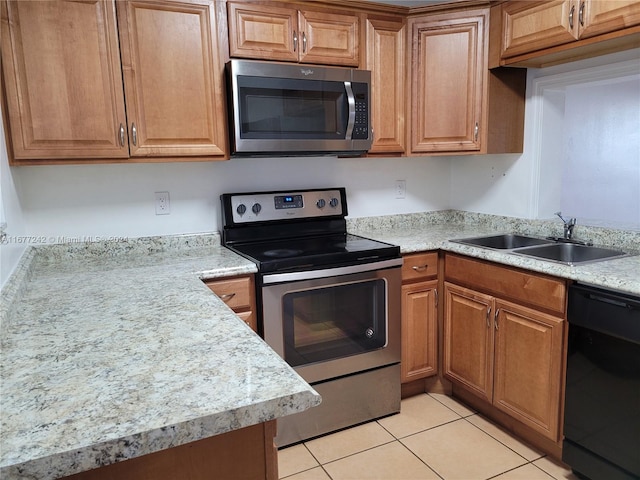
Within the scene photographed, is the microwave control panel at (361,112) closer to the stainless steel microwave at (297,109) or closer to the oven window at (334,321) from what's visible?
the stainless steel microwave at (297,109)

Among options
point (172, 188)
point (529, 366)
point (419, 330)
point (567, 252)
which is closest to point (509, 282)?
point (529, 366)

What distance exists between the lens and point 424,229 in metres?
2.93

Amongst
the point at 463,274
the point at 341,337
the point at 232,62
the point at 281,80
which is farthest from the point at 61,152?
the point at 463,274

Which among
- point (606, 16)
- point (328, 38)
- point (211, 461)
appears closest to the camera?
point (211, 461)

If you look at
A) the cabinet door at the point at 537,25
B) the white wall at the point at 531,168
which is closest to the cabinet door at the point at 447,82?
the cabinet door at the point at 537,25

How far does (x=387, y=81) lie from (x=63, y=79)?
1539 mm

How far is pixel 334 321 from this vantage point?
86.9 inches

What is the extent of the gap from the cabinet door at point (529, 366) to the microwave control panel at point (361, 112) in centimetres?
107

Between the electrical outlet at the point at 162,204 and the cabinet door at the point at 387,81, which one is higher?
the cabinet door at the point at 387,81

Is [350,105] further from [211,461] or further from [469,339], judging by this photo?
[211,461]

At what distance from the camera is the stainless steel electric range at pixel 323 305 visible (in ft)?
6.82

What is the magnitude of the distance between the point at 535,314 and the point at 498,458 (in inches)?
26.5

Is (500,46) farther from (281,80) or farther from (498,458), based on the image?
(498,458)

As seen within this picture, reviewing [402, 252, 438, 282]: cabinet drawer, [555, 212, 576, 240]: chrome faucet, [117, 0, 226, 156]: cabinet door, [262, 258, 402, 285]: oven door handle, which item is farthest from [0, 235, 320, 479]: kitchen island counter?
[555, 212, 576, 240]: chrome faucet
